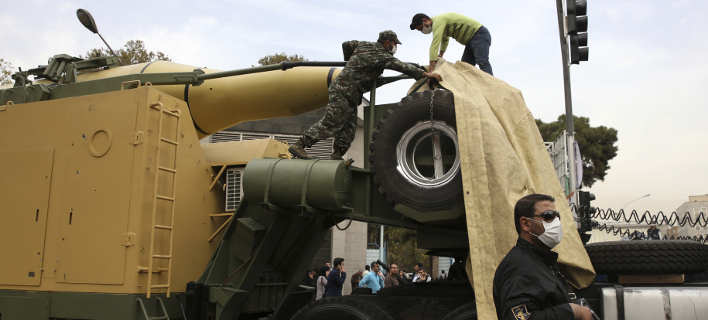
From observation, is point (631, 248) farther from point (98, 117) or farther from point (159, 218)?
point (98, 117)

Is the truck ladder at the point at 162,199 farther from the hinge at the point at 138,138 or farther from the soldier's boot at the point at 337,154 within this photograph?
the soldier's boot at the point at 337,154

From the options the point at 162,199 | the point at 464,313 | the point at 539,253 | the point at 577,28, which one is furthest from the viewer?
the point at 577,28

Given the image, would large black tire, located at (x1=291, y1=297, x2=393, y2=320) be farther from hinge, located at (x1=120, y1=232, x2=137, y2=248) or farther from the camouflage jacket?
the camouflage jacket

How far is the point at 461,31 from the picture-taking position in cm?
591

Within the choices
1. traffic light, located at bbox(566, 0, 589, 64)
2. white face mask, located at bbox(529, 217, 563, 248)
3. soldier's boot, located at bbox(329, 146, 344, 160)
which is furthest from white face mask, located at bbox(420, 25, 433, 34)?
traffic light, located at bbox(566, 0, 589, 64)

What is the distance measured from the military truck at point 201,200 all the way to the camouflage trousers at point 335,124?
295 millimetres

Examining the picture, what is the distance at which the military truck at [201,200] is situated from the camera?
5.04 m

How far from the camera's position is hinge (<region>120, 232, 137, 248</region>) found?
5469mm

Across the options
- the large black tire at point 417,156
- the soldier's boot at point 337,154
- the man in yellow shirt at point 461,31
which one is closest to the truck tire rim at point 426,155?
the large black tire at point 417,156

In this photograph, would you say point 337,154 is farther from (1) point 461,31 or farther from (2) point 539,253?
(2) point 539,253

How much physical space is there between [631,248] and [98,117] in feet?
17.4

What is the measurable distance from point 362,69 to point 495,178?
1.85 m

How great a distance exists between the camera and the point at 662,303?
4527mm

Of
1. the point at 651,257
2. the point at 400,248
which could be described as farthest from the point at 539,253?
the point at 400,248
